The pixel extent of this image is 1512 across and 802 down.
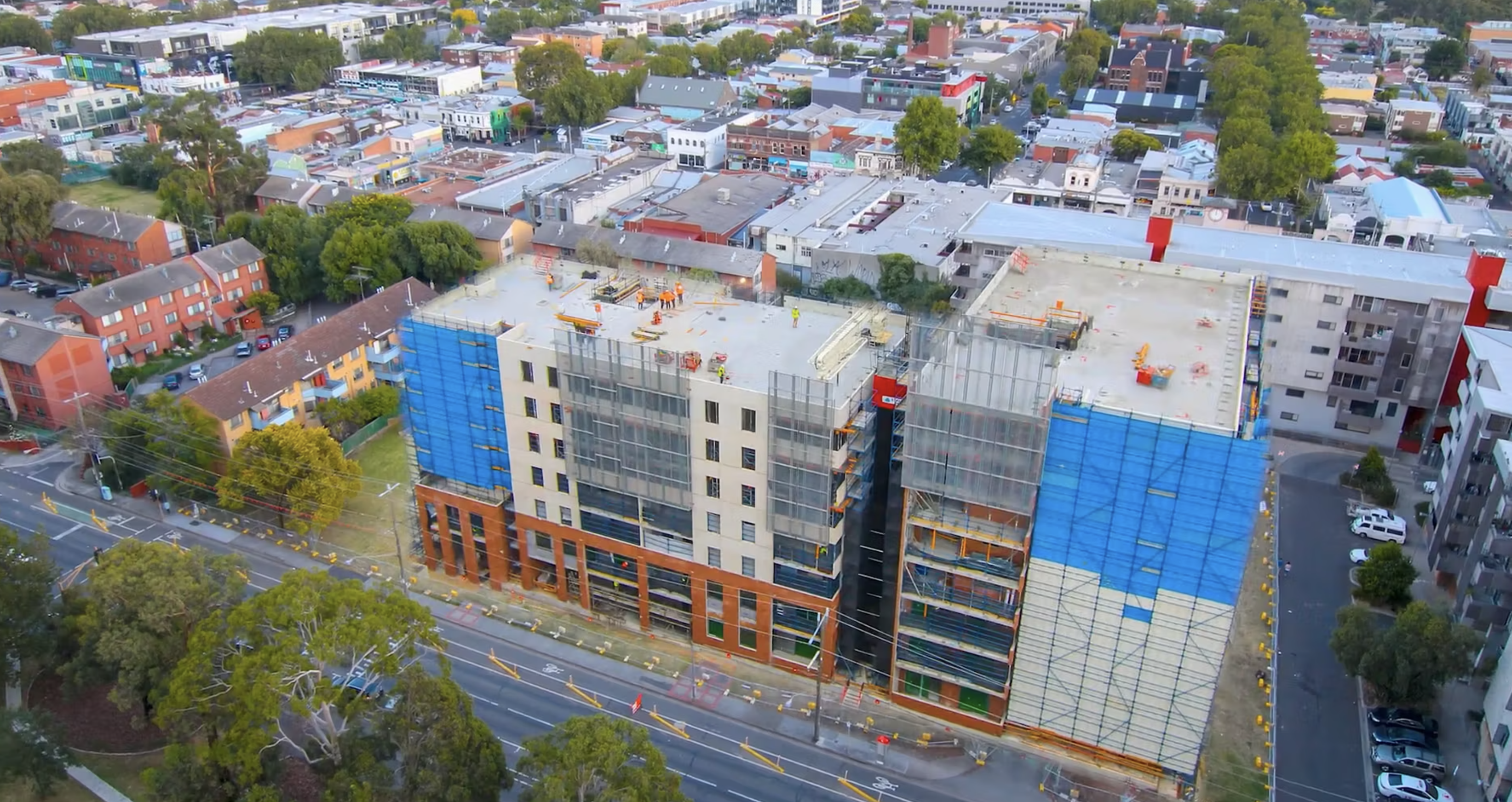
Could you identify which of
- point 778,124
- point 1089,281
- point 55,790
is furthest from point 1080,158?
point 55,790

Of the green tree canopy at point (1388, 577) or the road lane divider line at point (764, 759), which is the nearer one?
the road lane divider line at point (764, 759)

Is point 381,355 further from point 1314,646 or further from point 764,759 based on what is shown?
point 1314,646

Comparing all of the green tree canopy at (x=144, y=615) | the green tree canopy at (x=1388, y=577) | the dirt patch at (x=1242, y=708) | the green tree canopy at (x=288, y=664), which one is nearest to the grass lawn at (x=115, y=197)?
the green tree canopy at (x=144, y=615)

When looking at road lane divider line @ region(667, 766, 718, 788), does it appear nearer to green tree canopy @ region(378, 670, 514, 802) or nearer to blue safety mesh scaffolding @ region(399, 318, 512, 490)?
green tree canopy @ region(378, 670, 514, 802)

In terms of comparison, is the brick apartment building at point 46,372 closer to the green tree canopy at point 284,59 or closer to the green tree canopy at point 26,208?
the green tree canopy at point 26,208

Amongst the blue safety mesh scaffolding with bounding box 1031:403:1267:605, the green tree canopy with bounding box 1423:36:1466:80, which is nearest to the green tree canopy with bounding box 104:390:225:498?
the blue safety mesh scaffolding with bounding box 1031:403:1267:605
